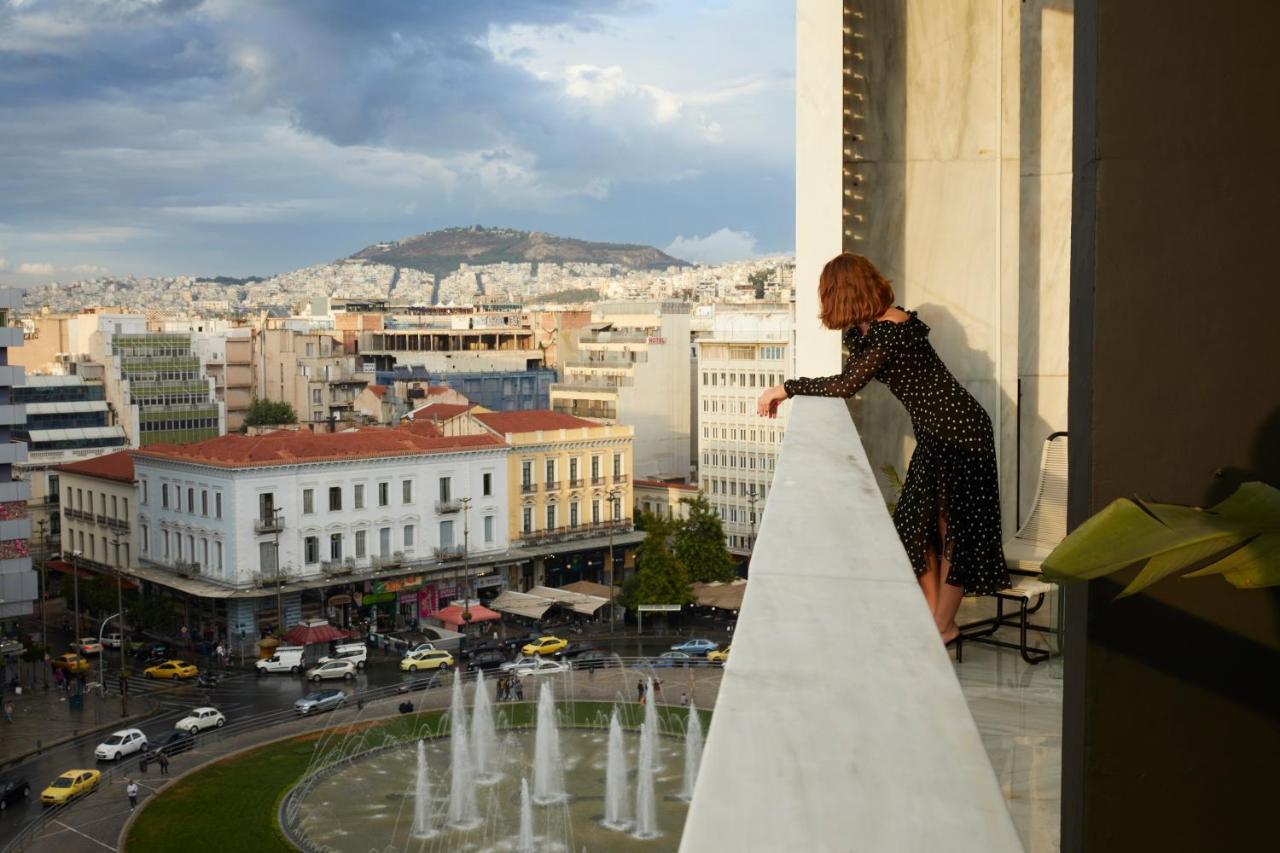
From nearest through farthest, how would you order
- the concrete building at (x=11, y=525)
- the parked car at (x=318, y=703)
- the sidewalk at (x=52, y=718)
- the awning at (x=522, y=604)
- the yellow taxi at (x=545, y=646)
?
the sidewalk at (x=52, y=718) → the parked car at (x=318, y=703) → the concrete building at (x=11, y=525) → the yellow taxi at (x=545, y=646) → the awning at (x=522, y=604)

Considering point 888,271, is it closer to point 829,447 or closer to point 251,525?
point 829,447

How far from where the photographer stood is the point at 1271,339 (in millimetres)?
1754

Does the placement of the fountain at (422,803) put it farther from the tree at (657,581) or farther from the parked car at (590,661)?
the tree at (657,581)

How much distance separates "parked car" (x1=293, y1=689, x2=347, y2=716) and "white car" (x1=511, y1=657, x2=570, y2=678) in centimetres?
343

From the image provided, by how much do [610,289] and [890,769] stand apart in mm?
148336

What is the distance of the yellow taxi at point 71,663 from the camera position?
98.2 ft

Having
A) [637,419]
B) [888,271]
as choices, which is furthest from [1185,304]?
[637,419]

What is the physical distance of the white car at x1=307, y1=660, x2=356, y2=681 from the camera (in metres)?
29.6

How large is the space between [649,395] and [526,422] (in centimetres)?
1153

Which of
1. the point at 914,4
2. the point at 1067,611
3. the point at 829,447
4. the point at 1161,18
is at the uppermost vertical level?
the point at 914,4

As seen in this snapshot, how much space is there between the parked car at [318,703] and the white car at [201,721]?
1330mm

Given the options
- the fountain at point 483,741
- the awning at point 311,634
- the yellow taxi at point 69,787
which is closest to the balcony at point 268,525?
the awning at point 311,634

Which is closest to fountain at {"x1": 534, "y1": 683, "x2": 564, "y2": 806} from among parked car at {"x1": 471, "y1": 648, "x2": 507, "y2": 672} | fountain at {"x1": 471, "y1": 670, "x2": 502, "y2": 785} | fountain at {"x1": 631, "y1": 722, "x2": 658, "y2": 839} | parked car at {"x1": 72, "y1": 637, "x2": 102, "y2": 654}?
fountain at {"x1": 471, "y1": 670, "x2": 502, "y2": 785}

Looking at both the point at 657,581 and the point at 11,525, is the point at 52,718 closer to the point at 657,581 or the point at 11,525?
the point at 11,525
